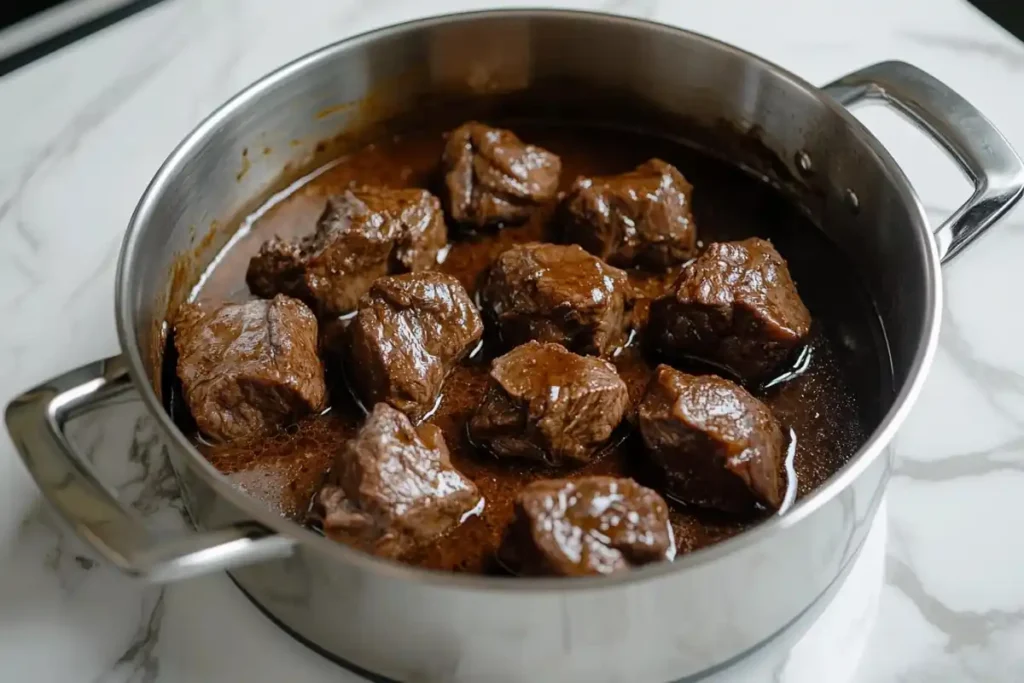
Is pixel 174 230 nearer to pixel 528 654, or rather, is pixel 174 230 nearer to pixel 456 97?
pixel 456 97

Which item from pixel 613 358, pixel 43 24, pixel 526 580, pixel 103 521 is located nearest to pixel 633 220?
pixel 613 358

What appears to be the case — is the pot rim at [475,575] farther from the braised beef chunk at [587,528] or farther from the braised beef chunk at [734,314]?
the braised beef chunk at [734,314]

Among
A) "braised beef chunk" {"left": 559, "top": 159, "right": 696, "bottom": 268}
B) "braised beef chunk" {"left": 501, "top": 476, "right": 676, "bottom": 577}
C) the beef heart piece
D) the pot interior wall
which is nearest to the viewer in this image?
"braised beef chunk" {"left": 501, "top": 476, "right": 676, "bottom": 577}

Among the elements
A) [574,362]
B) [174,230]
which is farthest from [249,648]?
[174,230]

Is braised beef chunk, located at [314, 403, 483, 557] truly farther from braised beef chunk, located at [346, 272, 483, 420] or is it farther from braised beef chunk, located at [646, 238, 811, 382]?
braised beef chunk, located at [646, 238, 811, 382]

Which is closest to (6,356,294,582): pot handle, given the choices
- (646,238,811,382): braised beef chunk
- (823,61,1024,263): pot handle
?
(646,238,811,382): braised beef chunk

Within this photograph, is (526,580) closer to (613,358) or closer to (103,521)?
(103,521)

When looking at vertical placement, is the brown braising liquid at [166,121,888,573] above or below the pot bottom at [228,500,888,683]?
above
